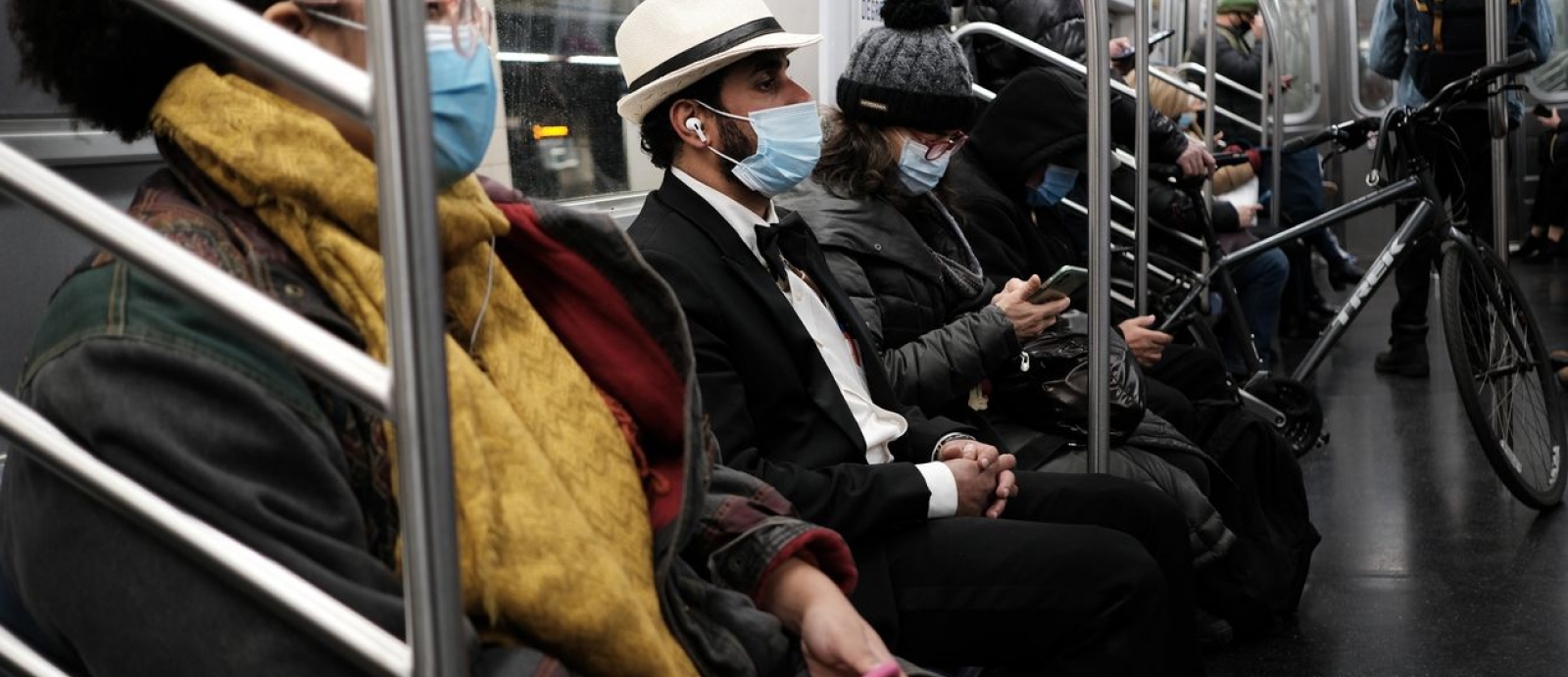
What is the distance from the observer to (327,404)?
3.86 ft

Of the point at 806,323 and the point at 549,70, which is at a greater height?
the point at 549,70

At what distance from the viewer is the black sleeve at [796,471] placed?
2.11m

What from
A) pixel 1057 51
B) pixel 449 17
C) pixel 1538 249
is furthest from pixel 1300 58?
pixel 449 17

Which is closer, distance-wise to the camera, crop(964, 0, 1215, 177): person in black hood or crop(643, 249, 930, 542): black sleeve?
crop(643, 249, 930, 542): black sleeve

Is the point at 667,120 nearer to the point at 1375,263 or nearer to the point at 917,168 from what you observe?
the point at 917,168

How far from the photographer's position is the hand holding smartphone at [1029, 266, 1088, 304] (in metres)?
3.01

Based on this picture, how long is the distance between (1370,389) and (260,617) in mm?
5913

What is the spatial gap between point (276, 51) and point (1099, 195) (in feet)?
6.48

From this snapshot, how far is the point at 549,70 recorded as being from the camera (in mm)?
3428

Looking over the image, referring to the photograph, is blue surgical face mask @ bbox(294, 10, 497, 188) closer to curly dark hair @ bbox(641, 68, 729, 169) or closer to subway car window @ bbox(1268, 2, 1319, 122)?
curly dark hair @ bbox(641, 68, 729, 169)

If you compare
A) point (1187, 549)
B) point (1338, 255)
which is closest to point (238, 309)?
point (1187, 549)

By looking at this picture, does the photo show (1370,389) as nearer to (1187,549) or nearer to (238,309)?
(1187,549)

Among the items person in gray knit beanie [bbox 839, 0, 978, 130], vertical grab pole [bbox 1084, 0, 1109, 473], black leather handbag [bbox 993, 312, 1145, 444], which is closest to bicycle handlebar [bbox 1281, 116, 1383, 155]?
person in gray knit beanie [bbox 839, 0, 978, 130]

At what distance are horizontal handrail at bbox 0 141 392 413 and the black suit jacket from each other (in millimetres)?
1214
